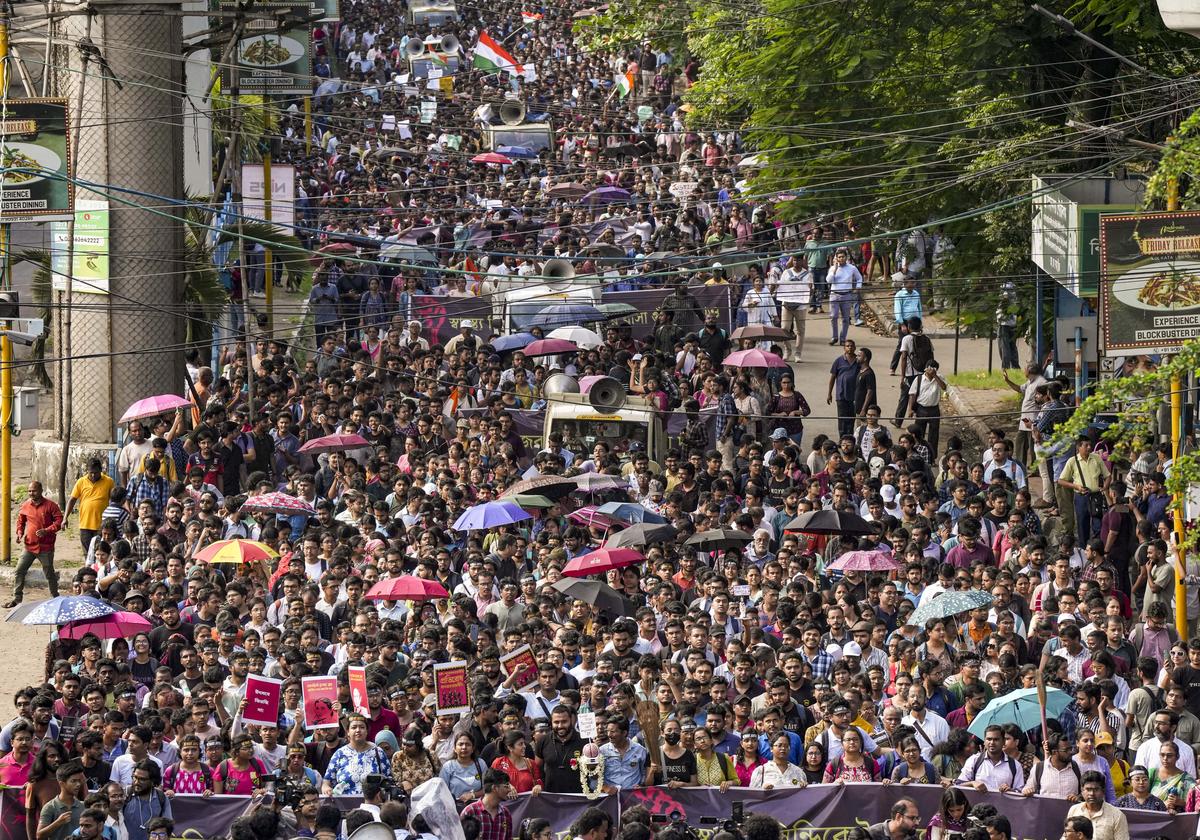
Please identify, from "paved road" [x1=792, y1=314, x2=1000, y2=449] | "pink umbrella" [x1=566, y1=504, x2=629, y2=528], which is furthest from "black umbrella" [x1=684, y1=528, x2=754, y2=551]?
"paved road" [x1=792, y1=314, x2=1000, y2=449]

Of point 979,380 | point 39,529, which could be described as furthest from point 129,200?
point 979,380

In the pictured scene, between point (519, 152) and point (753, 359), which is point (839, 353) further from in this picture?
point (519, 152)

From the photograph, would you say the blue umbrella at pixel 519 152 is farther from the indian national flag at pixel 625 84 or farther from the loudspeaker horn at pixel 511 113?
the indian national flag at pixel 625 84

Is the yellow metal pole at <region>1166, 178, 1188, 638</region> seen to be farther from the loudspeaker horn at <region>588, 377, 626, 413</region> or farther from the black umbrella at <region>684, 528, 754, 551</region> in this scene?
the loudspeaker horn at <region>588, 377, 626, 413</region>

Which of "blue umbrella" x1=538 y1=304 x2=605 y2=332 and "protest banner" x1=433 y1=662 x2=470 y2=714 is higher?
"blue umbrella" x1=538 y1=304 x2=605 y2=332

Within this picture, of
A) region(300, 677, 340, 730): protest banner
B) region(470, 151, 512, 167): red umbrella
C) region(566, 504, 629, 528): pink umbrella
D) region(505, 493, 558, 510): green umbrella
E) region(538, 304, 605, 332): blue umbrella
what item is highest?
region(470, 151, 512, 167): red umbrella

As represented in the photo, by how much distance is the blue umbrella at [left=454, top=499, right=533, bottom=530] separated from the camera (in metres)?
21.0

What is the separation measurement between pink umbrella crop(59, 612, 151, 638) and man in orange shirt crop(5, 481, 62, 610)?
452 cm

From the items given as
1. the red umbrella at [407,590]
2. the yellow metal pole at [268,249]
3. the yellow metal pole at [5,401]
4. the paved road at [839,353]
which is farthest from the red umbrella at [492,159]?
the red umbrella at [407,590]

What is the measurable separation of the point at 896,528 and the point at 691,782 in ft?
19.6

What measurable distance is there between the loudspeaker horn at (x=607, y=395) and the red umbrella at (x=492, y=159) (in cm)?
2357

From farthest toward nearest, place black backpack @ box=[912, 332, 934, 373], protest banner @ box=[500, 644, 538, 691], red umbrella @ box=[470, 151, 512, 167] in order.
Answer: red umbrella @ box=[470, 151, 512, 167]
black backpack @ box=[912, 332, 934, 373]
protest banner @ box=[500, 644, 538, 691]

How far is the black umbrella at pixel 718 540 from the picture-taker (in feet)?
66.6

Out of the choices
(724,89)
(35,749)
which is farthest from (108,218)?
(35,749)
